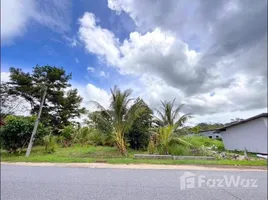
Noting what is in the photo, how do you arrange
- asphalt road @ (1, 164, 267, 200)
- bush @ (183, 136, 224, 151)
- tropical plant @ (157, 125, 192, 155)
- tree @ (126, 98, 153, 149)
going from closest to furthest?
asphalt road @ (1, 164, 267, 200) < tropical plant @ (157, 125, 192, 155) < bush @ (183, 136, 224, 151) < tree @ (126, 98, 153, 149)

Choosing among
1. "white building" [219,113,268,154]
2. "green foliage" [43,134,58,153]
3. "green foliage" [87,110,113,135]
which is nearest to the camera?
"green foliage" [87,110,113,135]

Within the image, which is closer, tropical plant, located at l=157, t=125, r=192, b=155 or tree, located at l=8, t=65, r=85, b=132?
tropical plant, located at l=157, t=125, r=192, b=155

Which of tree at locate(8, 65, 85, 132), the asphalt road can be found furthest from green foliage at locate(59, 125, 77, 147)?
the asphalt road

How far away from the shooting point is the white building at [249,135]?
11648 mm

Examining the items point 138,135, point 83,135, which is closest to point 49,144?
point 83,135

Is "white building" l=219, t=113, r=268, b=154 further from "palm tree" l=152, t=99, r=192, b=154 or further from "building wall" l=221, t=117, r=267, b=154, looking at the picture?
"palm tree" l=152, t=99, r=192, b=154

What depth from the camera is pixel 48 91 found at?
18062mm

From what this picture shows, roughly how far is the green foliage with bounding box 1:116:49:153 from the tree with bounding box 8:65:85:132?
6239mm

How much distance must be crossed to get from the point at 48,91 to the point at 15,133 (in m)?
8.19

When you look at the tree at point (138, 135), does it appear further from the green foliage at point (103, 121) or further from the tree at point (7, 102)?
the tree at point (7, 102)

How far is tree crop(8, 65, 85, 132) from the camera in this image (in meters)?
17.2

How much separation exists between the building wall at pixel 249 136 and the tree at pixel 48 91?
16.4m

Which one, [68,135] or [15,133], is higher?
[68,135]

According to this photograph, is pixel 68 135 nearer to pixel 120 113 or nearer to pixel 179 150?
pixel 120 113
